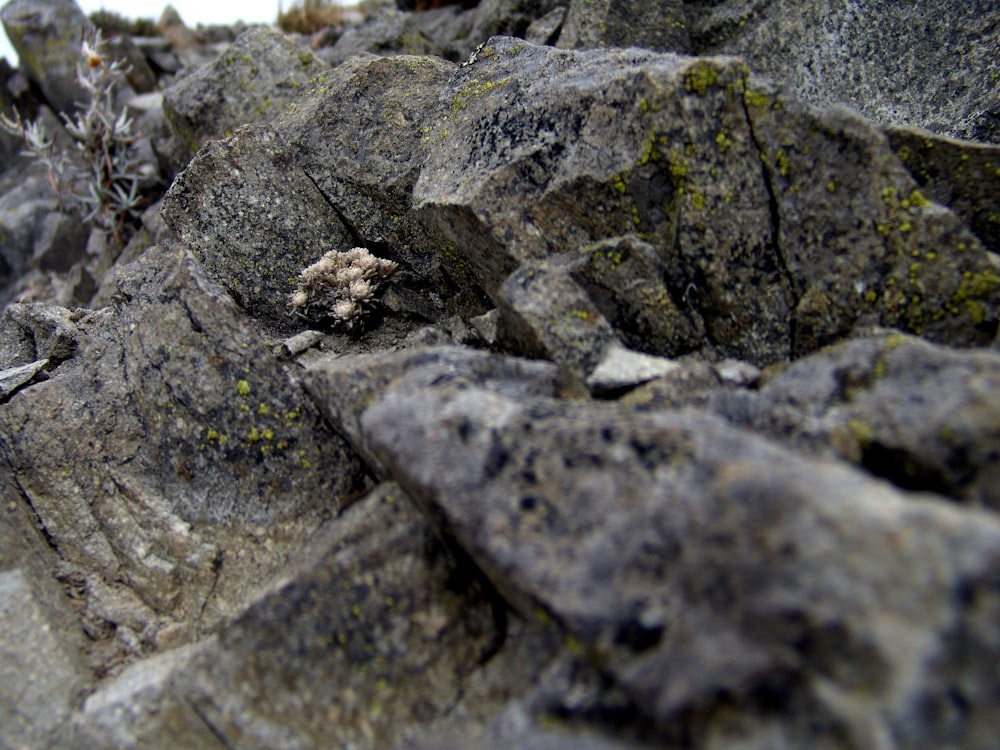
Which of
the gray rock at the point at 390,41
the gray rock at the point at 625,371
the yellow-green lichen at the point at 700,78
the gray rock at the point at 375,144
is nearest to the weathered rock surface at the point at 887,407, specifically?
the gray rock at the point at 625,371

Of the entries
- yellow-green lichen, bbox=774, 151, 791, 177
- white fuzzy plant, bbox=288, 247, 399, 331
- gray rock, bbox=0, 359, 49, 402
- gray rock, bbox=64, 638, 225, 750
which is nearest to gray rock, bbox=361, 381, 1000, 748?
gray rock, bbox=64, 638, 225, 750

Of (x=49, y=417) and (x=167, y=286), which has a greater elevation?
(x=167, y=286)

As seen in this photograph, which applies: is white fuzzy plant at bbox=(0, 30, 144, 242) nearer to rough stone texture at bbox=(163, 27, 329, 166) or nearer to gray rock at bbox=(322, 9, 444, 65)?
rough stone texture at bbox=(163, 27, 329, 166)

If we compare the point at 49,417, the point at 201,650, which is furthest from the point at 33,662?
the point at 49,417

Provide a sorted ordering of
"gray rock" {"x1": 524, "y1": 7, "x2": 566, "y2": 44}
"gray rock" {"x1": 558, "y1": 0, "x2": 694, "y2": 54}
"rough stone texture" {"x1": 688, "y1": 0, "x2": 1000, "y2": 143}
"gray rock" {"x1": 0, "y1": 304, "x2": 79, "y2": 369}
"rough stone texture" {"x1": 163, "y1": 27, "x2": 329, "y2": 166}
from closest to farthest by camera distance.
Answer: "gray rock" {"x1": 0, "y1": 304, "x2": 79, "y2": 369}
"rough stone texture" {"x1": 688, "y1": 0, "x2": 1000, "y2": 143}
"gray rock" {"x1": 558, "y1": 0, "x2": 694, "y2": 54}
"rough stone texture" {"x1": 163, "y1": 27, "x2": 329, "y2": 166}
"gray rock" {"x1": 524, "y1": 7, "x2": 566, "y2": 44}

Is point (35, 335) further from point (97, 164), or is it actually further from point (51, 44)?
point (51, 44)

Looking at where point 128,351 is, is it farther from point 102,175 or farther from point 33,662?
point 102,175

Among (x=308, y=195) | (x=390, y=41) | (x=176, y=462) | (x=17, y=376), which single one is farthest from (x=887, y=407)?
(x=390, y=41)
